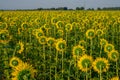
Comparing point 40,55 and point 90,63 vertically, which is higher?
point 90,63

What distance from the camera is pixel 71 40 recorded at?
9.89 metres

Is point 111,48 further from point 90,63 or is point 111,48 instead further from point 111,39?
point 111,39

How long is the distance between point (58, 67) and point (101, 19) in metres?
9.70

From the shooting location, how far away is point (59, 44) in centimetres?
595

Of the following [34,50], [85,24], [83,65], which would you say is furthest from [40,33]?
[85,24]

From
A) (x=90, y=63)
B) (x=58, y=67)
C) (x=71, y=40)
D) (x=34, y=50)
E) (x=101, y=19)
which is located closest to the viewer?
(x=90, y=63)

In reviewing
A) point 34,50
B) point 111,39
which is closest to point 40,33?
point 34,50

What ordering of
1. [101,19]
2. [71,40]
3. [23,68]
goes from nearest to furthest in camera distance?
[23,68], [71,40], [101,19]

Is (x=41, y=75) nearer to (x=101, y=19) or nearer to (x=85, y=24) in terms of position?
(x=85, y=24)

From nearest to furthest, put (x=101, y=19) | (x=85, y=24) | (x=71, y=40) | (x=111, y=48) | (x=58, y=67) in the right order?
(x=111, y=48) < (x=58, y=67) < (x=71, y=40) < (x=85, y=24) < (x=101, y=19)

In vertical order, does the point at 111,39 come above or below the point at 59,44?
below

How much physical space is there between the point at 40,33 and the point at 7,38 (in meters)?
0.88

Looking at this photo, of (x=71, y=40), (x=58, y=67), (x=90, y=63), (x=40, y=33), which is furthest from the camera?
(x=71, y=40)

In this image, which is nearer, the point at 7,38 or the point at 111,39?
the point at 7,38
